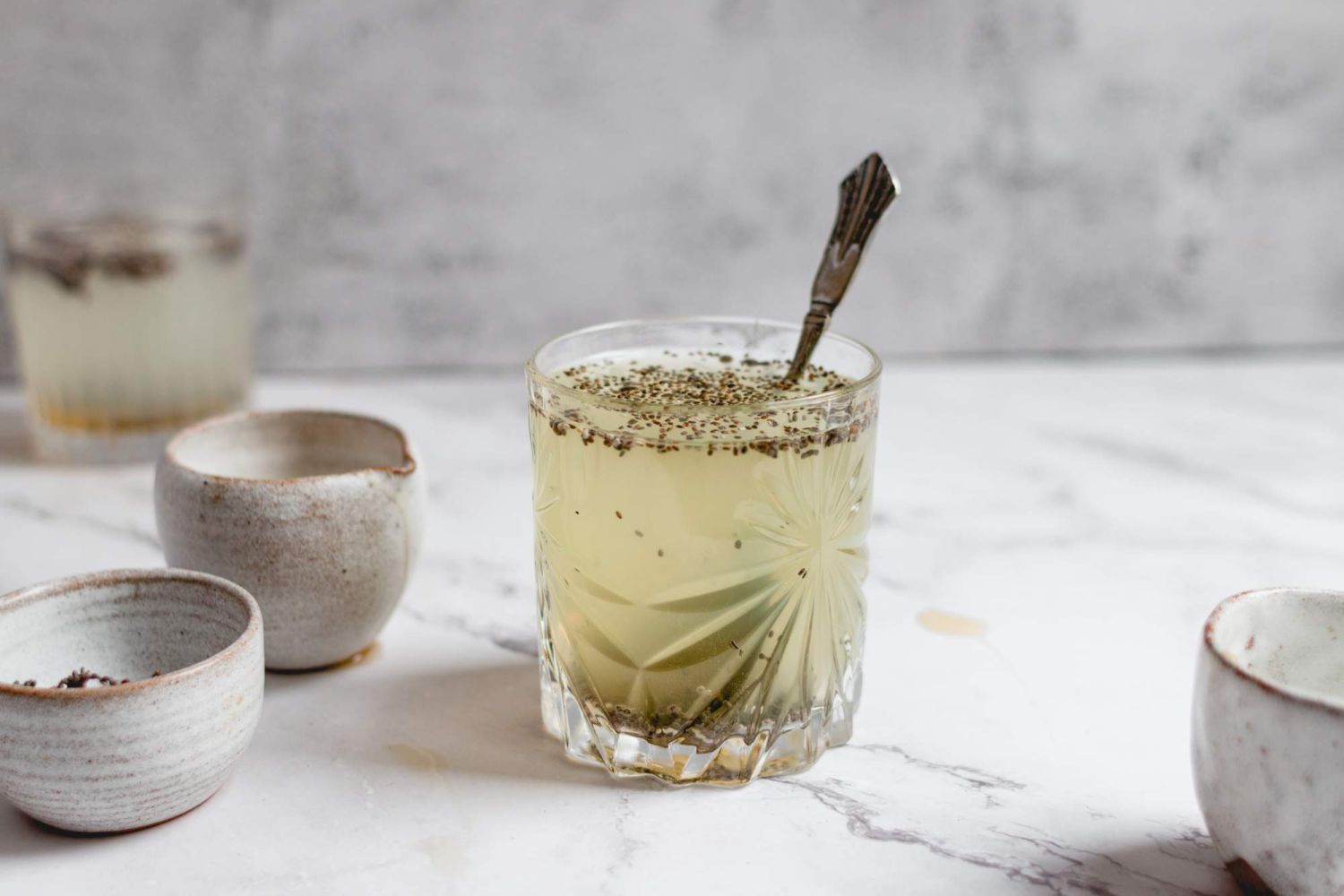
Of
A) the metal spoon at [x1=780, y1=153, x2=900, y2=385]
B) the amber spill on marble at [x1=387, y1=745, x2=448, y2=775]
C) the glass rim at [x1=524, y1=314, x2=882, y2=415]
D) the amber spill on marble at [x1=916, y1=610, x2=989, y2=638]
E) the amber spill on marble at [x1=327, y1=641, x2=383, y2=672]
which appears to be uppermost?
the metal spoon at [x1=780, y1=153, x2=900, y2=385]

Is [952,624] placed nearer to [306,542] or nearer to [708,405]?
[708,405]

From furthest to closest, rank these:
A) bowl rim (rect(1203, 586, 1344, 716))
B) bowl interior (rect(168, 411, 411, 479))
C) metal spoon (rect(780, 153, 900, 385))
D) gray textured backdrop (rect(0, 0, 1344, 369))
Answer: gray textured backdrop (rect(0, 0, 1344, 369)) < bowl interior (rect(168, 411, 411, 479)) < metal spoon (rect(780, 153, 900, 385)) < bowl rim (rect(1203, 586, 1344, 716))

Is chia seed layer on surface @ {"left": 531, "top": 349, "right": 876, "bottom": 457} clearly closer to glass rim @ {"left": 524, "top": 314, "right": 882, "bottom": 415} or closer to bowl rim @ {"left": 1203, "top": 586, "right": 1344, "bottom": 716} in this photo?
glass rim @ {"left": 524, "top": 314, "right": 882, "bottom": 415}

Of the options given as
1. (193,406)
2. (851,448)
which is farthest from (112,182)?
(851,448)

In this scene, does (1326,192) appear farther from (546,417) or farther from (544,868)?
(544,868)

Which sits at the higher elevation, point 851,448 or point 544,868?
point 851,448

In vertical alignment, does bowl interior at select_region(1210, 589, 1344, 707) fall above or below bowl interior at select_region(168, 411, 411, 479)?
below

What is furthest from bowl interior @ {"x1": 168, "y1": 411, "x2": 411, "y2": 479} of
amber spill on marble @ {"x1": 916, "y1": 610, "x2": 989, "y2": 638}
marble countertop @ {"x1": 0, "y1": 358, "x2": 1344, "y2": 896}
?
amber spill on marble @ {"x1": 916, "y1": 610, "x2": 989, "y2": 638}
